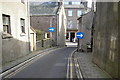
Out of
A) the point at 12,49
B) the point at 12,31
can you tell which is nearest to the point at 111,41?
the point at 12,49

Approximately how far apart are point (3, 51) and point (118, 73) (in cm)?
789

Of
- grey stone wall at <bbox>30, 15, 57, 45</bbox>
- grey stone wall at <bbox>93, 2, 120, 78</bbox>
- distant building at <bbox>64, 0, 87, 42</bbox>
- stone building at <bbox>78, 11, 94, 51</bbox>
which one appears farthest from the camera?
distant building at <bbox>64, 0, 87, 42</bbox>

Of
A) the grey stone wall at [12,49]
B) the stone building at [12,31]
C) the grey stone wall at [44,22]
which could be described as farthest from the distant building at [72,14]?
the grey stone wall at [12,49]

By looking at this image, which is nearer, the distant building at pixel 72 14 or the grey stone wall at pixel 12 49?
the grey stone wall at pixel 12 49

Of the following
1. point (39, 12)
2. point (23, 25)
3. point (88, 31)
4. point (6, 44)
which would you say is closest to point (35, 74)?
point (6, 44)

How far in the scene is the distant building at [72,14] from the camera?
137 ft

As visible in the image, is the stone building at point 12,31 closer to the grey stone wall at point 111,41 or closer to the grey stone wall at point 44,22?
the grey stone wall at point 111,41

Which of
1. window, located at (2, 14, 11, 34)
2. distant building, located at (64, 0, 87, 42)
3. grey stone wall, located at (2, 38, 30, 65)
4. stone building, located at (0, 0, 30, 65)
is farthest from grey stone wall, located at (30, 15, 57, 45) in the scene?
distant building, located at (64, 0, 87, 42)

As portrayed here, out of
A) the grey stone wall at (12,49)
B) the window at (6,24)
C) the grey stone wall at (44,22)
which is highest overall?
the grey stone wall at (44,22)

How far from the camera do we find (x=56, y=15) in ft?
85.8

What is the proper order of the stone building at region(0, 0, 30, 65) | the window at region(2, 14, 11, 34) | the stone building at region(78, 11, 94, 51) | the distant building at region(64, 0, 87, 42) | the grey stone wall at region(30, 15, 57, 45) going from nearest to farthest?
the stone building at region(0, 0, 30, 65)
the window at region(2, 14, 11, 34)
the stone building at region(78, 11, 94, 51)
the grey stone wall at region(30, 15, 57, 45)
the distant building at region(64, 0, 87, 42)

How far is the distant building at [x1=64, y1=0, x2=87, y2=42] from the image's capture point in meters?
41.6

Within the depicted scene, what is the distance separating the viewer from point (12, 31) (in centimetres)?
1040

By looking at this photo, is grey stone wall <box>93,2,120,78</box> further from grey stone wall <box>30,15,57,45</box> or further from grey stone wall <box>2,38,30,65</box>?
grey stone wall <box>30,15,57,45</box>
